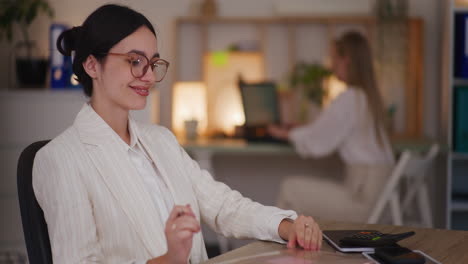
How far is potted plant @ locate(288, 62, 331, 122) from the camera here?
4.41 metres

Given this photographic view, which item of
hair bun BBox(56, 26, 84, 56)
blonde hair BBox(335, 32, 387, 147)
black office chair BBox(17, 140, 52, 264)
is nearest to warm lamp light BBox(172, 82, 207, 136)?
blonde hair BBox(335, 32, 387, 147)

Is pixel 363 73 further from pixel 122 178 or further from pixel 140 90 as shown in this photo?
pixel 122 178

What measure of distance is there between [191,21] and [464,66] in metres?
1.74

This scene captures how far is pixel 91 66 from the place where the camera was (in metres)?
1.76

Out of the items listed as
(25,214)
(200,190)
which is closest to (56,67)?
(200,190)

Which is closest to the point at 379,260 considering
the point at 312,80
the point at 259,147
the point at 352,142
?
the point at 352,142

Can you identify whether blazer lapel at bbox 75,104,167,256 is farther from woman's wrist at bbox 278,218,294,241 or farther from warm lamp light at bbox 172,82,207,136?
warm lamp light at bbox 172,82,207,136

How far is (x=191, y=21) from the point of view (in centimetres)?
465

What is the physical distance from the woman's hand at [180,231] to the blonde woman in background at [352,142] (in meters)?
2.42

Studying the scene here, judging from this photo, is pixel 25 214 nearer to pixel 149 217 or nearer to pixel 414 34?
pixel 149 217

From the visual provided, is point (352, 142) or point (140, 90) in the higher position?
point (140, 90)

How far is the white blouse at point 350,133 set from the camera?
370 cm

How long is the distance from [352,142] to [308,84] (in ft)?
2.65

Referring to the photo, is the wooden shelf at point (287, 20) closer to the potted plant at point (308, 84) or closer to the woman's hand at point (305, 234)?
the potted plant at point (308, 84)
